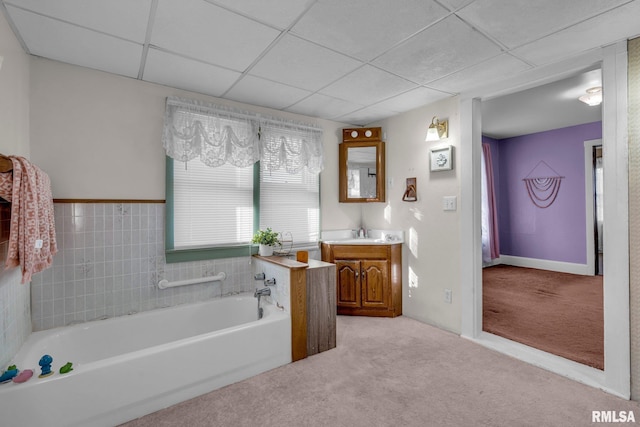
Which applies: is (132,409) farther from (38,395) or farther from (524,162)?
(524,162)

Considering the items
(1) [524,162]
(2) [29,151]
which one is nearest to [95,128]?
(2) [29,151]

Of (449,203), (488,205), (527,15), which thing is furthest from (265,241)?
(488,205)

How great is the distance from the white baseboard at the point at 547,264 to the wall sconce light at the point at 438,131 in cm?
392

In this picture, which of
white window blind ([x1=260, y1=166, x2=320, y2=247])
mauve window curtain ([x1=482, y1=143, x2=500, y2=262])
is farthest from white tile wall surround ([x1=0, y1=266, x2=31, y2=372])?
mauve window curtain ([x1=482, y1=143, x2=500, y2=262])

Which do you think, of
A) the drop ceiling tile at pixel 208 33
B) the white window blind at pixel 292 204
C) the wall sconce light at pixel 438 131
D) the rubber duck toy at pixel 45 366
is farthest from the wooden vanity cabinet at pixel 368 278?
the rubber duck toy at pixel 45 366

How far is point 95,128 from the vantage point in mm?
2328

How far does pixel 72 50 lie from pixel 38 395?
2.07m

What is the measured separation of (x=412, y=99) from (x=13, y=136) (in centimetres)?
301

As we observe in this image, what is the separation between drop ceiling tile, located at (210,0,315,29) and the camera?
5.08 ft

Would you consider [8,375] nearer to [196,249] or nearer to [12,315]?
[12,315]

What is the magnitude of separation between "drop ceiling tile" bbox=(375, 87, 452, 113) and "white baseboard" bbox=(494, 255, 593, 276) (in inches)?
161

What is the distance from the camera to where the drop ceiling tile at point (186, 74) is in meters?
2.15

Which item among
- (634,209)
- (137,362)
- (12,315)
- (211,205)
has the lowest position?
(137,362)

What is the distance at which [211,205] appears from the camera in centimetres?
286
